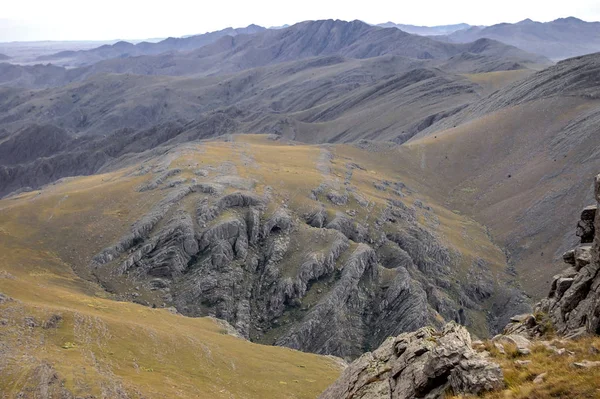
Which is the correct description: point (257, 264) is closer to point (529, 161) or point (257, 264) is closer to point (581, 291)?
point (581, 291)

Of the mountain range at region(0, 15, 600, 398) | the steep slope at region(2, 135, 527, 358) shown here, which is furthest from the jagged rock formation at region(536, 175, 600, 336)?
the steep slope at region(2, 135, 527, 358)

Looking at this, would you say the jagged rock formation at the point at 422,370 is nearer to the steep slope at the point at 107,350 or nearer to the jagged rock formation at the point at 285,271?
the steep slope at the point at 107,350

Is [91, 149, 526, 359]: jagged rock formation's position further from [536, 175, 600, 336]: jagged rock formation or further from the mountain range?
[536, 175, 600, 336]: jagged rock formation

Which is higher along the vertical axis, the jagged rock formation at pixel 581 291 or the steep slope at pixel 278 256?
Answer: the jagged rock formation at pixel 581 291

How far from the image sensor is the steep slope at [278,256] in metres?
81.8

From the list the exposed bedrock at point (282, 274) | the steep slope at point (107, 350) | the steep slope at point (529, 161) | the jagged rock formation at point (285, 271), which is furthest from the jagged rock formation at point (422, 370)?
the steep slope at point (529, 161)

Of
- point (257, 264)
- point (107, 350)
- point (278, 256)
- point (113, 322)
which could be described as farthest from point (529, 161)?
point (107, 350)

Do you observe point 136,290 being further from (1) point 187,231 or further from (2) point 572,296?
(2) point 572,296

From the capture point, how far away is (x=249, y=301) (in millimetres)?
84500

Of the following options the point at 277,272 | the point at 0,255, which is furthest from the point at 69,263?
the point at 277,272

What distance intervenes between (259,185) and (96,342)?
2415 inches

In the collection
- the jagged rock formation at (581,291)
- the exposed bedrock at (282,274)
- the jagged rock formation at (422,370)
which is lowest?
the exposed bedrock at (282,274)

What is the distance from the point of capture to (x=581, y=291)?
24734 mm

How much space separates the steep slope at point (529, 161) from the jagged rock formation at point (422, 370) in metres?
83.4
